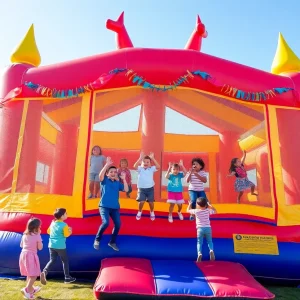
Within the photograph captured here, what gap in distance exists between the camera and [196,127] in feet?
15.1

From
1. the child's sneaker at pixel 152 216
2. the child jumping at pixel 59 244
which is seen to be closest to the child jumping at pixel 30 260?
the child jumping at pixel 59 244

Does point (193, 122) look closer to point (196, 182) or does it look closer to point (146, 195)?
point (196, 182)

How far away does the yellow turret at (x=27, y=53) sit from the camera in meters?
4.57

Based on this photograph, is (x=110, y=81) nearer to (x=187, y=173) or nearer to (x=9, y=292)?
(x=187, y=173)

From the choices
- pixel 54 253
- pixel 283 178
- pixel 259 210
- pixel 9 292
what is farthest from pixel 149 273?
pixel 283 178

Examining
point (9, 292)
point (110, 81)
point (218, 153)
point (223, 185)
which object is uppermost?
point (110, 81)

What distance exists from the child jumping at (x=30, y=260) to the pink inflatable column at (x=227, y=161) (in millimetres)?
2163

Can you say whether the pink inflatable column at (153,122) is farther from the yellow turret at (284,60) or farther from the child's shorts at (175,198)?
the yellow turret at (284,60)

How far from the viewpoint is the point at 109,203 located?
3.69 meters

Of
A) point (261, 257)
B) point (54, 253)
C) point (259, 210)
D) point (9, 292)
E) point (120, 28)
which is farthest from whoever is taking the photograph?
point (120, 28)

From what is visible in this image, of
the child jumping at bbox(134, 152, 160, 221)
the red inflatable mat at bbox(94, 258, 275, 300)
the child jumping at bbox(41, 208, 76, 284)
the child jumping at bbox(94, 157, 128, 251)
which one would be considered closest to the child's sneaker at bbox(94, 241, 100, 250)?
the child jumping at bbox(94, 157, 128, 251)

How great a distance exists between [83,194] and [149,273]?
1.22m

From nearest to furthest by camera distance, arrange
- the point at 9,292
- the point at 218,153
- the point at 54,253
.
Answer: the point at 9,292
the point at 54,253
the point at 218,153

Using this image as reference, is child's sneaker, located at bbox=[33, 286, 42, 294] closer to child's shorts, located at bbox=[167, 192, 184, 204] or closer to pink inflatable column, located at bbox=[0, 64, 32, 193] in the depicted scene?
pink inflatable column, located at bbox=[0, 64, 32, 193]
